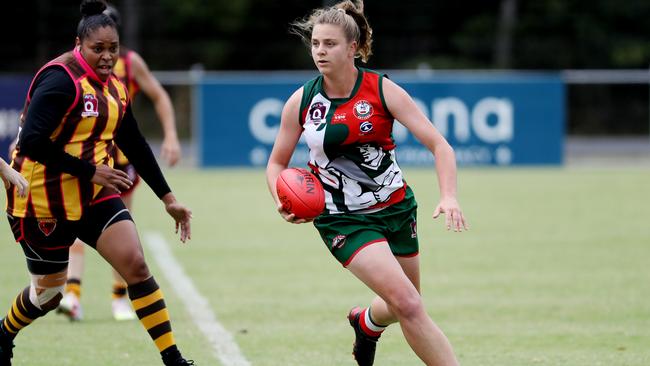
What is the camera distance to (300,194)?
19.5 ft

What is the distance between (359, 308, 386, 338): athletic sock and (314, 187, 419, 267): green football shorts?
2.03 ft

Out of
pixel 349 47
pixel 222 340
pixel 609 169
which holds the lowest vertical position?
pixel 609 169

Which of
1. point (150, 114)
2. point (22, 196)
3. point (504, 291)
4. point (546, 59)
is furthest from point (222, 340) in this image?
point (546, 59)

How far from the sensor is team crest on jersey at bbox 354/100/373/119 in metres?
6.03

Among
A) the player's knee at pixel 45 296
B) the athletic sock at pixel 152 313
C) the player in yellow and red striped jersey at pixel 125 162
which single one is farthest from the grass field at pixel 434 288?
the athletic sock at pixel 152 313

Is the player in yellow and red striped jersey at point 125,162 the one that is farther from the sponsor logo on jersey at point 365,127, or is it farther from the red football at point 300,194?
the sponsor logo on jersey at point 365,127

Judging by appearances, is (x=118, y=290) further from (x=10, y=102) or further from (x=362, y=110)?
(x=10, y=102)

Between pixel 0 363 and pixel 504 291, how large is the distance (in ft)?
15.3

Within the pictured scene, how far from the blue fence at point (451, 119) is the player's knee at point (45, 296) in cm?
1613

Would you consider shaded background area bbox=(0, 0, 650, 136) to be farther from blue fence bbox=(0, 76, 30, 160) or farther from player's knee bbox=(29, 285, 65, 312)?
player's knee bbox=(29, 285, 65, 312)

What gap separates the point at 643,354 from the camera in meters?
7.25

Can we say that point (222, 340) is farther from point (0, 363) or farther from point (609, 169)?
point (609, 169)

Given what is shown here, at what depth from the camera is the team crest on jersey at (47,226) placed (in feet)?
20.9

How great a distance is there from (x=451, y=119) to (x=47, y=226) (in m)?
17.0
